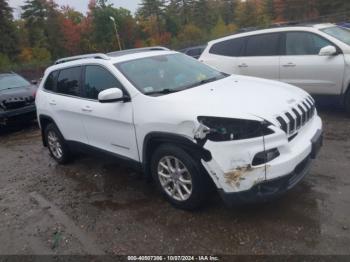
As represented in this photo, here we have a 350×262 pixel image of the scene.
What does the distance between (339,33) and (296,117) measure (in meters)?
4.04

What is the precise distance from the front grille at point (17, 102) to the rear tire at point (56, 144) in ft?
10.9

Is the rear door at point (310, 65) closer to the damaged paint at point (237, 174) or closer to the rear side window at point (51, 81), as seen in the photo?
the damaged paint at point (237, 174)

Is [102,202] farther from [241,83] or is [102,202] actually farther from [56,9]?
[56,9]

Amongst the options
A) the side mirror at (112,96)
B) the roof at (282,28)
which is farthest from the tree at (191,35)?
the side mirror at (112,96)

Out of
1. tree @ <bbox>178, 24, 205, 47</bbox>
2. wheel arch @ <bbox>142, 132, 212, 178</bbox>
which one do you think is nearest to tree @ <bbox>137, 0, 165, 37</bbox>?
tree @ <bbox>178, 24, 205, 47</bbox>

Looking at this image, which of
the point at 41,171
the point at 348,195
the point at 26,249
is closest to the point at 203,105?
the point at 348,195

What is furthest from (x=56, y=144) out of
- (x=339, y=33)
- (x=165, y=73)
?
(x=339, y=33)

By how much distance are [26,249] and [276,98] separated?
3.03 m

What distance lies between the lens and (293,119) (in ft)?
12.2

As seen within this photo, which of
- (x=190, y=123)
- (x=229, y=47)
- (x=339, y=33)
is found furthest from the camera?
(x=229, y=47)

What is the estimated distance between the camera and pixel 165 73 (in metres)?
4.71

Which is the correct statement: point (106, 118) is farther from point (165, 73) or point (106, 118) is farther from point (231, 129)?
point (231, 129)

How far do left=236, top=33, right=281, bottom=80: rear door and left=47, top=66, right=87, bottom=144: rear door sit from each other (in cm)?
375

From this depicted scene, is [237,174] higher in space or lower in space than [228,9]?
higher
